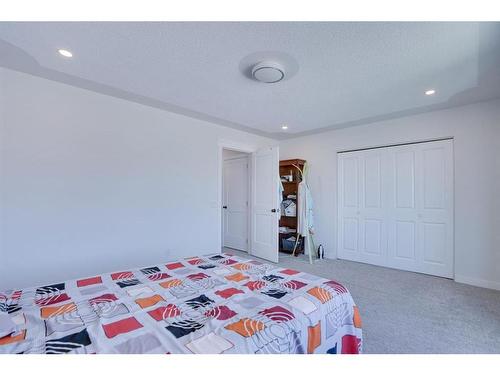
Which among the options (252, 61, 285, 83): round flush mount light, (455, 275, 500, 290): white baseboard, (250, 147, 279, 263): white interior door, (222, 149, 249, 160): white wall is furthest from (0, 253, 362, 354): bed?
(222, 149, 249, 160): white wall

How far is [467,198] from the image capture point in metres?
3.20

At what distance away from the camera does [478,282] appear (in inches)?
121

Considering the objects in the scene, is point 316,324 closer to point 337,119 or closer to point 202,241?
point 202,241

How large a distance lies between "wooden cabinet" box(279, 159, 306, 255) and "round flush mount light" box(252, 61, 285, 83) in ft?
8.33

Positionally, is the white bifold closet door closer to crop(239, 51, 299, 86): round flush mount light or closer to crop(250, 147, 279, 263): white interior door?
crop(250, 147, 279, 263): white interior door

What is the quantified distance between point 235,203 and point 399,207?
2975 millimetres

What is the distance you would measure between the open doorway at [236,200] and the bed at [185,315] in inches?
123

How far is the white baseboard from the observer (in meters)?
2.96

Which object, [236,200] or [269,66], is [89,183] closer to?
[269,66]

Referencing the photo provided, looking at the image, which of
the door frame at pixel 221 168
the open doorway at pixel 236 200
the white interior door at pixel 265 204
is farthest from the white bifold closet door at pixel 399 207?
the open doorway at pixel 236 200

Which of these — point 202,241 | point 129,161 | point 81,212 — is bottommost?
point 202,241
